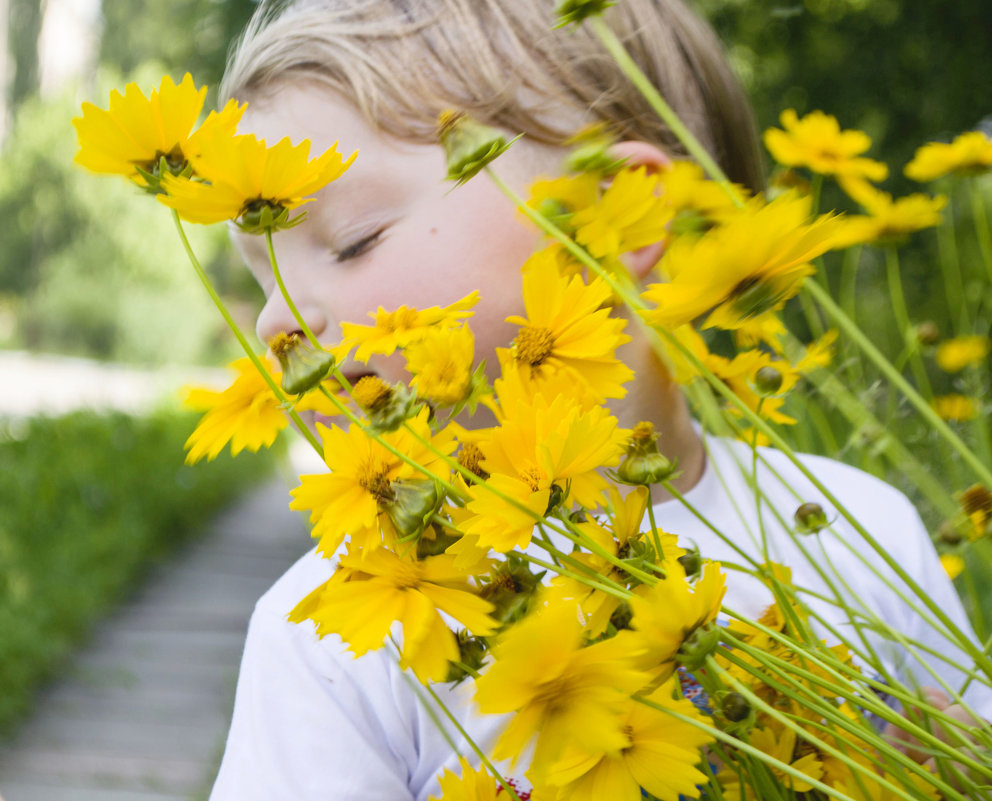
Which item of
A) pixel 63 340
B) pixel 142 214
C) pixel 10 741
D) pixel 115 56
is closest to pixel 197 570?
pixel 10 741

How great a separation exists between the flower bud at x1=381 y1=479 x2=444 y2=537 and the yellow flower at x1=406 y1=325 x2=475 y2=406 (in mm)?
42

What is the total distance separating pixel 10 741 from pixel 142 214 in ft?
19.6

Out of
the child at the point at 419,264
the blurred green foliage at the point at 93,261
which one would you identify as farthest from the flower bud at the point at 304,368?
the blurred green foliage at the point at 93,261

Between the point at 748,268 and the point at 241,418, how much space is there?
18 centimetres

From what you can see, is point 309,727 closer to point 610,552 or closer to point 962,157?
point 610,552

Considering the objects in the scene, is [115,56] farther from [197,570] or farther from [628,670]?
[628,670]

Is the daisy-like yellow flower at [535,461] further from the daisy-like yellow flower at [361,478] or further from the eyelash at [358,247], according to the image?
the eyelash at [358,247]

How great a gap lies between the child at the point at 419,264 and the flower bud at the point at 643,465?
0.18m

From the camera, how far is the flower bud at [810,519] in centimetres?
33

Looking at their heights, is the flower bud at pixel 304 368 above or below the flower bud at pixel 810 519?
above

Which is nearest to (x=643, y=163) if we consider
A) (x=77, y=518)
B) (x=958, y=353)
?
(x=958, y=353)

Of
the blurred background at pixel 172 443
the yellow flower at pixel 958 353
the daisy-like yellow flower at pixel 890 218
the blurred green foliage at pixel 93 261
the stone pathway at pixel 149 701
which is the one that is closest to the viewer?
the daisy-like yellow flower at pixel 890 218

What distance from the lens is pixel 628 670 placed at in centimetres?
20

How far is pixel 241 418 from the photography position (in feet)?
0.99
